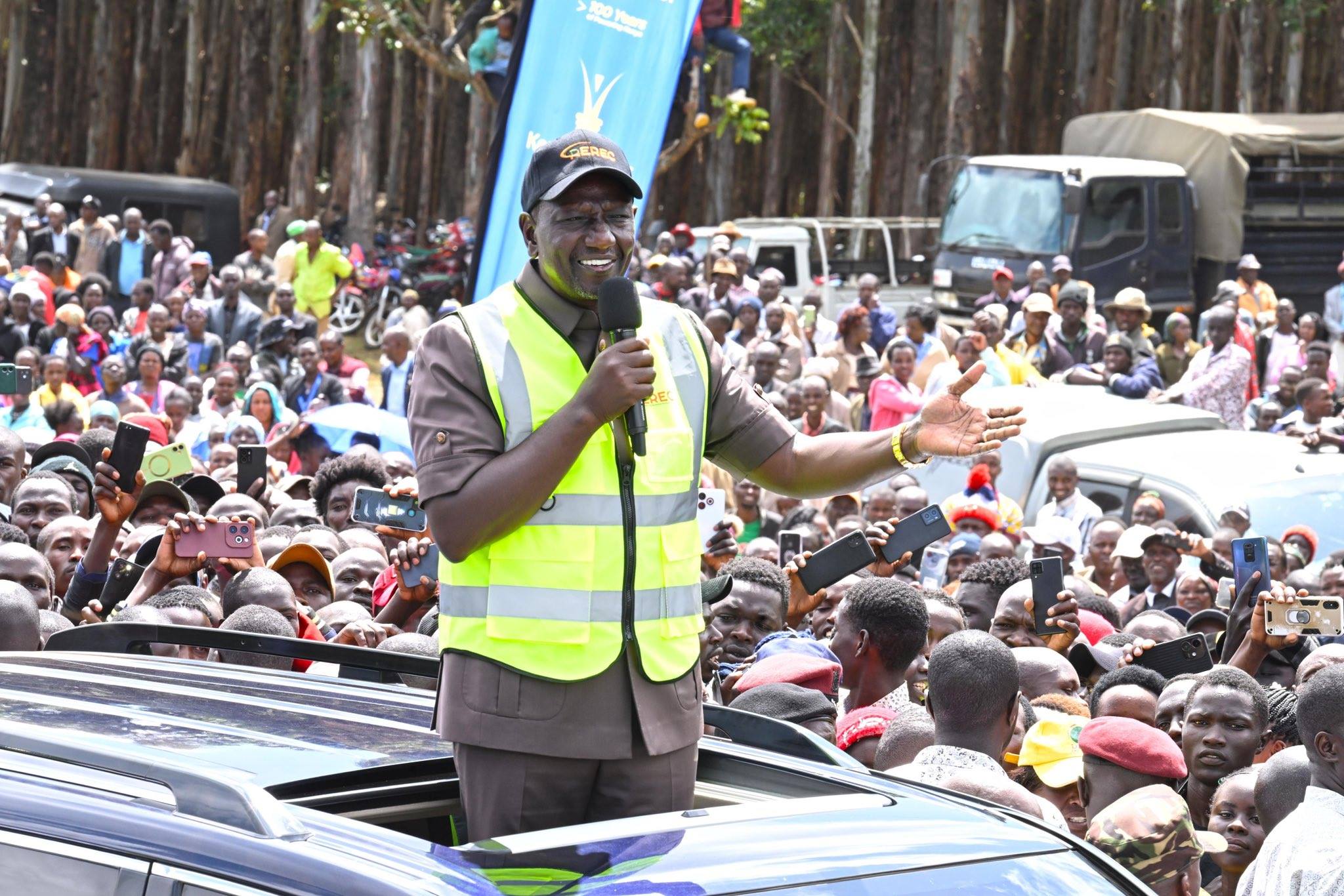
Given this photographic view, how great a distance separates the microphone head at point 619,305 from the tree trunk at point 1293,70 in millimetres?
28654

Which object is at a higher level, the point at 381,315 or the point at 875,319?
the point at 875,319

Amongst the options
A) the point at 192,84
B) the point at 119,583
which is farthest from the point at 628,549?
the point at 192,84

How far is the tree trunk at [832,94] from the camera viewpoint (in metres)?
29.5

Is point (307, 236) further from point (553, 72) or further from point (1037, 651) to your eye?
point (1037, 651)

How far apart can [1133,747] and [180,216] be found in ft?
71.7

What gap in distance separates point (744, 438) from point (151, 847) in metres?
1.38

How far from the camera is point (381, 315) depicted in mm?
24547

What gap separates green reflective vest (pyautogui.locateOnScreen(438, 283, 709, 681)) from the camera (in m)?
2.84

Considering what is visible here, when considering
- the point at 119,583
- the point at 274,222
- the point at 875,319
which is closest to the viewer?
the point at 119,583

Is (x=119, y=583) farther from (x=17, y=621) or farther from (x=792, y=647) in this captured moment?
(x=792, y=647)

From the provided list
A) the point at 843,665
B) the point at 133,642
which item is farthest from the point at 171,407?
the point at 133,642

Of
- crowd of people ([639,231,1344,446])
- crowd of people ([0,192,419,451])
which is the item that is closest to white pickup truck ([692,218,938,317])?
crowd of people ([639,231,1344,446])

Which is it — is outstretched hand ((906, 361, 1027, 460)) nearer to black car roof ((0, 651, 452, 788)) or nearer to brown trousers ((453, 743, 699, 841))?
brown trousers ((453, 743, 699, 841))

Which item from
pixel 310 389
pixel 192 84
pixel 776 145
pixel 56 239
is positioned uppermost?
pixel 192 84
